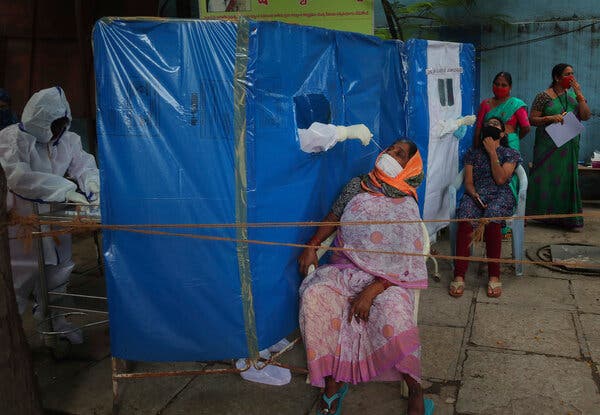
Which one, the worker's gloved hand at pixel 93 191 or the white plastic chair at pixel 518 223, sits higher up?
the worker's gloved hand at pixel 93 191

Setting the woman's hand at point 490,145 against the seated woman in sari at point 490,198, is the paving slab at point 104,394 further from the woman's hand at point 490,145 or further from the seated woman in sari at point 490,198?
the woman's hand at point 490,145

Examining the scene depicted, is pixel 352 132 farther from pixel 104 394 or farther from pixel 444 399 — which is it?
pixel 104 394

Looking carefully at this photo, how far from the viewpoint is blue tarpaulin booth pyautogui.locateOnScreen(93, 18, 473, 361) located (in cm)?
262

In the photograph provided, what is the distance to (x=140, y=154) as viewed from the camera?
2.67 metres

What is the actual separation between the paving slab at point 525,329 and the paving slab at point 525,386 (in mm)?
145

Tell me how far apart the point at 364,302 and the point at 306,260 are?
A: 0.42 meters

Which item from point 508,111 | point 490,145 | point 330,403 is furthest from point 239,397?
point 508,111

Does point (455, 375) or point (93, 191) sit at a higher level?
point (93, 191)

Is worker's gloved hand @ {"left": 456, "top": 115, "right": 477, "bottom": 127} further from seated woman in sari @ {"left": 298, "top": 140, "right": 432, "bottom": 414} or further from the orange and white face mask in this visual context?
the orange and white face mask

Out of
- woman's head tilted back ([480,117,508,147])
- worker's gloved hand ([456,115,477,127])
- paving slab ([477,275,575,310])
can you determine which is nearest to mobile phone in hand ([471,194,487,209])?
woman's head tilted back ([480,117,508,147])

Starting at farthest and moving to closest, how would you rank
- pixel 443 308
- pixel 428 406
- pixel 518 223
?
pixel 518 223 < pixel 443 308 < pixel 428 406

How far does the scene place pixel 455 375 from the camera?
128 inches

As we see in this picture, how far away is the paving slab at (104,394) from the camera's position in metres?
3.06

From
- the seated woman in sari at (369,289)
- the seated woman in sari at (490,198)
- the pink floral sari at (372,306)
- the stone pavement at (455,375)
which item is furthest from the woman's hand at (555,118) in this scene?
the pink floral sari at (372,306)
